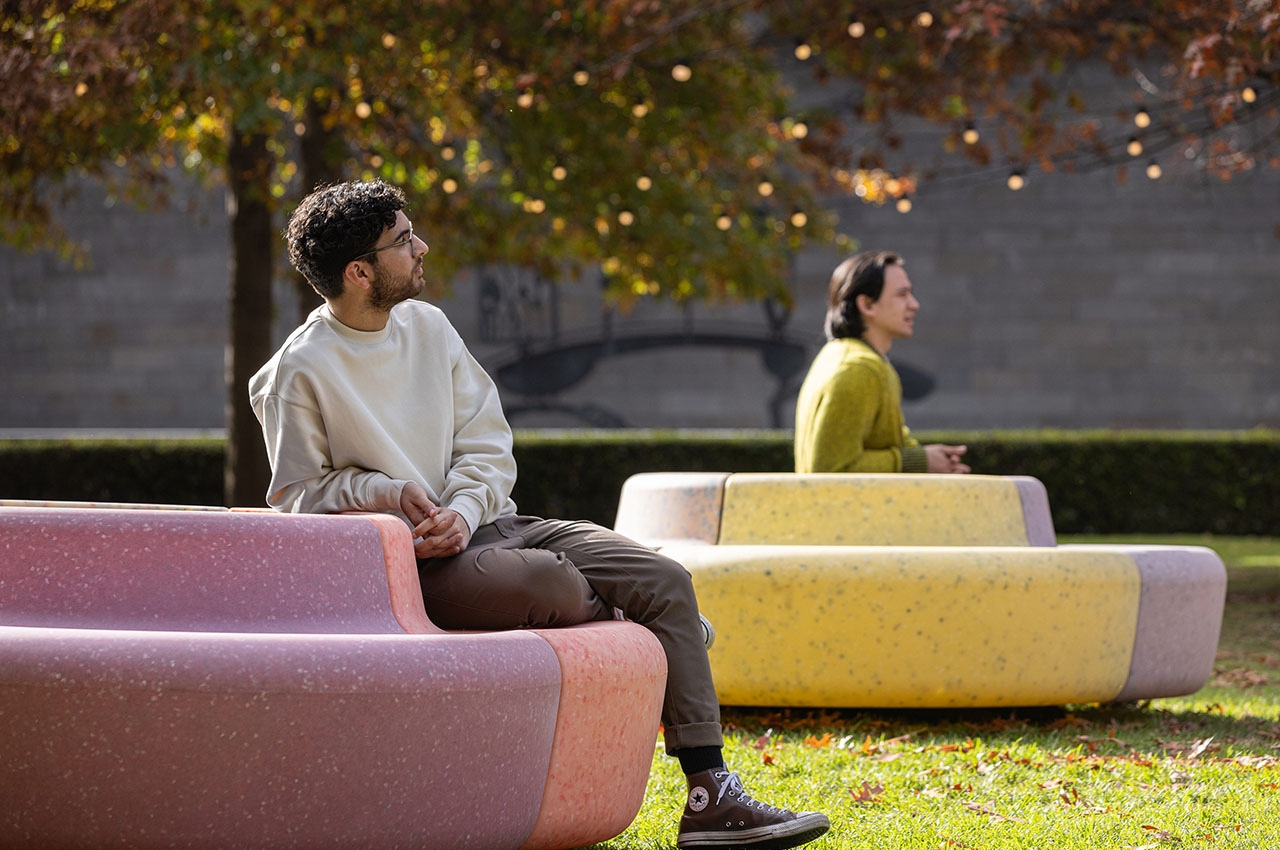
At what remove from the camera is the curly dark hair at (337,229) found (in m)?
3.39

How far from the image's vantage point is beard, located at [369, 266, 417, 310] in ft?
11.1

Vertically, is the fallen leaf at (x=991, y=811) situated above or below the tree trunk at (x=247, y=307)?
below

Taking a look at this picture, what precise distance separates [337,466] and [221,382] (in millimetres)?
15092

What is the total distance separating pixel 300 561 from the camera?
2.94 m

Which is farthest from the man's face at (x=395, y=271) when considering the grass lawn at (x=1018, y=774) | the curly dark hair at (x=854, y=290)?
the curly dark hair at (x=854, y=290)

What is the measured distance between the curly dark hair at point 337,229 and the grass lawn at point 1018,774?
5.12 ft

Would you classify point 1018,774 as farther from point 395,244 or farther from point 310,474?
point 395,244

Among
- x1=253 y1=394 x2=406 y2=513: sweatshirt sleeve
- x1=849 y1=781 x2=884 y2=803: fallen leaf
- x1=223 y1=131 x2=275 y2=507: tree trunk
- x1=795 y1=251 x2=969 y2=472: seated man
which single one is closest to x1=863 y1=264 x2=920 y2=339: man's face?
x1=795 y1=251 x2=969 y2=472: seated man

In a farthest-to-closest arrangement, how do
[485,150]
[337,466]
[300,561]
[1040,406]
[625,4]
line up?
[1040,406], [485,150], [625,4], [337,466], [300,561]

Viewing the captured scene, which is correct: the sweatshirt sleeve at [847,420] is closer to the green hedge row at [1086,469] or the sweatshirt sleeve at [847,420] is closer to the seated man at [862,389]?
the seated man at [862,389]

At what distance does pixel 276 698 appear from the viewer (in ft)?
8.57

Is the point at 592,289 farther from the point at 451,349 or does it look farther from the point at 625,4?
the point at 451,349

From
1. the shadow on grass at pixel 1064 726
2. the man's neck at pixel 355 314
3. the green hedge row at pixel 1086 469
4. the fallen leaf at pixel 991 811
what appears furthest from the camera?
the green hedge row at pixel 1086 469

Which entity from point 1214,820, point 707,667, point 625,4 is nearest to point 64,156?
point 625,4
